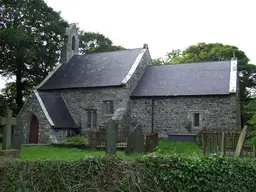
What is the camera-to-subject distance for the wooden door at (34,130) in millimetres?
22962

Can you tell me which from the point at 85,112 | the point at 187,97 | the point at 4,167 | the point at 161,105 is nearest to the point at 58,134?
the point at 85,112

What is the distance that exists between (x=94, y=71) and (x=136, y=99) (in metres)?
5.15

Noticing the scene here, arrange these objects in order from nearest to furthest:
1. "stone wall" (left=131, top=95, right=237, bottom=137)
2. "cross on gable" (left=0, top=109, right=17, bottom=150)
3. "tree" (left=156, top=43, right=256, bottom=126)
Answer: "cross on gable" (left=0, top=109, right=17, bottom=150), "stone wall" (left=131, top=95, right=237, bottom=137), "tree" (left=156, top=43, right=256, bottom=126)

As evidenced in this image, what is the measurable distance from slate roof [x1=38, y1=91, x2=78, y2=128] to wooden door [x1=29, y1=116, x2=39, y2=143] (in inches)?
54.7

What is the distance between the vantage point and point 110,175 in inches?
234

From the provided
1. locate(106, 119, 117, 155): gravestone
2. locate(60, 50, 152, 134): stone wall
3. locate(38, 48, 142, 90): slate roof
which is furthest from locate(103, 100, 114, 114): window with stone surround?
locate(106, 119, 117, 155): gravestone

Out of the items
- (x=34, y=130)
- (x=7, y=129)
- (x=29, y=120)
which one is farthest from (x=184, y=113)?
(x=7, y=129)

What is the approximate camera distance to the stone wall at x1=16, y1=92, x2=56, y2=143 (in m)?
22.0

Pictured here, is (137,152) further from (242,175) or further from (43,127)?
(43,127)

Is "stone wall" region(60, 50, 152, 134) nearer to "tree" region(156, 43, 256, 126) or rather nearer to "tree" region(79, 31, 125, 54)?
"tree" region(156, 43, 256, 126)

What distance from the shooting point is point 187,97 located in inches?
882

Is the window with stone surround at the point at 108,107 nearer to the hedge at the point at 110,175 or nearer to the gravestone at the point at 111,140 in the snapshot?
the gravestone at the point at 111,140

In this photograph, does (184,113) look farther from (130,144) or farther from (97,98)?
(130,144)

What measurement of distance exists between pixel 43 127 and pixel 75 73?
705cm
